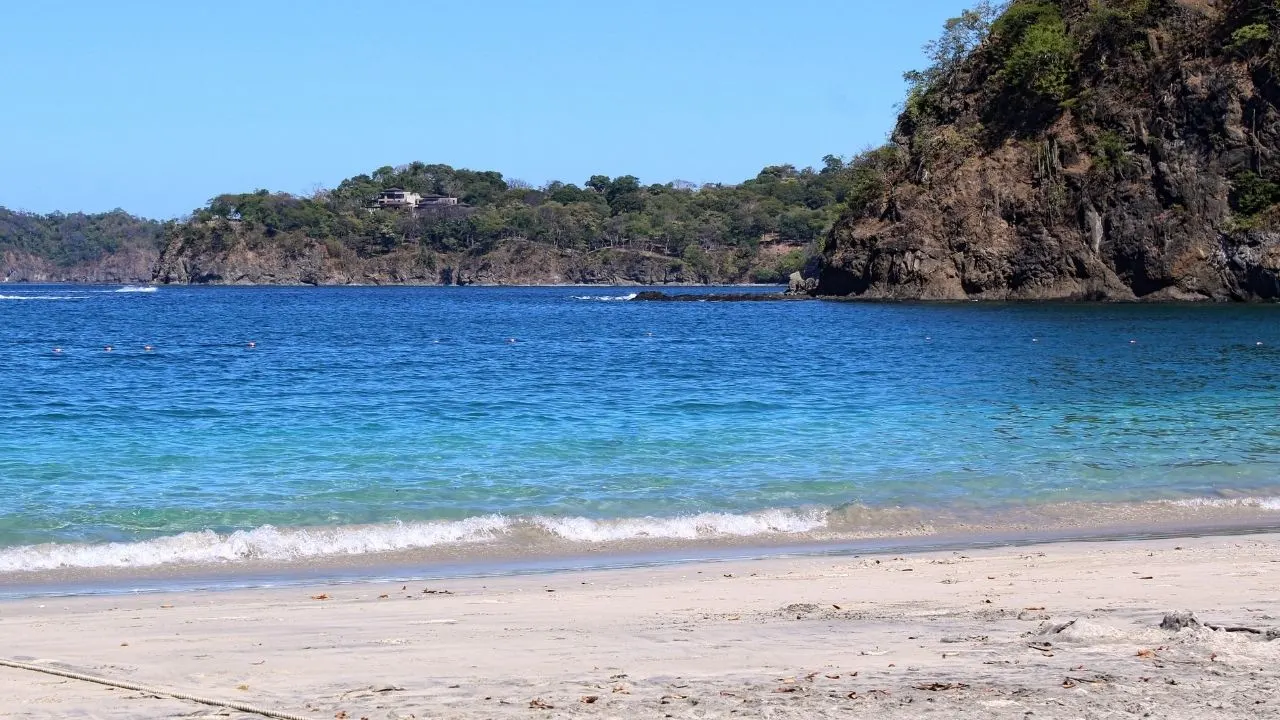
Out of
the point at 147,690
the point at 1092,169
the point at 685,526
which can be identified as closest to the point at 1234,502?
the point at 685,526

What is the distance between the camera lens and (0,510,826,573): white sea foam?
1330 centimetres

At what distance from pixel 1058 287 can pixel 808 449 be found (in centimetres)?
6818

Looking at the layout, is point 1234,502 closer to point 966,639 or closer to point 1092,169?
point 966,639

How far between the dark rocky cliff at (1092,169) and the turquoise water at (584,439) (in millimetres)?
34992

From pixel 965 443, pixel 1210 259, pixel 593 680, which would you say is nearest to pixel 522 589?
pixel 593 680

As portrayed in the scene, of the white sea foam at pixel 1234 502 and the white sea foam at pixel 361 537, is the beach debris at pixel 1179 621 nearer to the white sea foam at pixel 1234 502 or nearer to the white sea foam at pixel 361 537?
the white sea foam at pixel 361 537

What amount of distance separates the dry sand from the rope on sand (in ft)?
0.26

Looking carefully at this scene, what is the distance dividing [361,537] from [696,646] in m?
6.90

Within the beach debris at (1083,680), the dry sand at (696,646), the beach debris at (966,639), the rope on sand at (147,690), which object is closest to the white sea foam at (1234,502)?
the dry sand at (696,646)

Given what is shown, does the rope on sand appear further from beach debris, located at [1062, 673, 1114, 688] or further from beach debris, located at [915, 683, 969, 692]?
beach debris, located at [1062, 673, 1114, 688]

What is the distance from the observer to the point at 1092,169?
84188 millimetres

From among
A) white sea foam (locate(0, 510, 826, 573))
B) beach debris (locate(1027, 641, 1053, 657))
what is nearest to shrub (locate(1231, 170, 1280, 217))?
white sea foam (locate(0, 510, 826, 573))

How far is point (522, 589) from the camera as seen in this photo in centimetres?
1125

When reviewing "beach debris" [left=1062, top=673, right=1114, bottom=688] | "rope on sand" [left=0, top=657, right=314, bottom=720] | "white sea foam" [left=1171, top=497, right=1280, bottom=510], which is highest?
"beach debris" [left=1062, top=673, right=1114, bottom=688]
